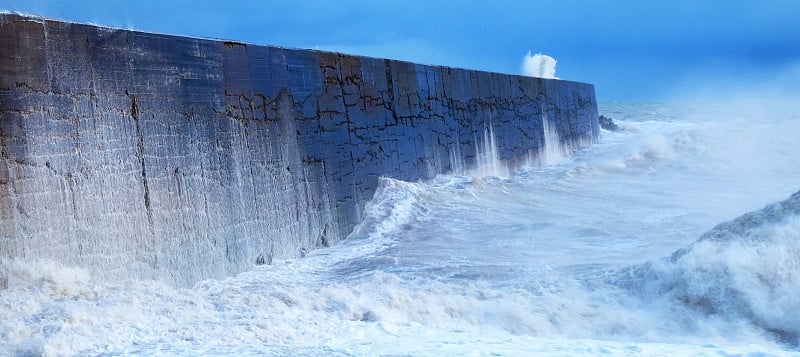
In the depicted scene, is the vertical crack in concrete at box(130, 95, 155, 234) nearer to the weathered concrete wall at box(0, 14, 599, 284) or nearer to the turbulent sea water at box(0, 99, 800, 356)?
the weathered concrete wall at box(0, 14, 599, 284)

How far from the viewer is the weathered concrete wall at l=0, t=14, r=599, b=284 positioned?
420cm

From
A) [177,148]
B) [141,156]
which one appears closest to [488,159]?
[177,148]

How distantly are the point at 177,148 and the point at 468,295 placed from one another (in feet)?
7.03

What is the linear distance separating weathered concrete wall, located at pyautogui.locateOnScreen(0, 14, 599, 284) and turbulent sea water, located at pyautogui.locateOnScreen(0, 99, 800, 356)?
211mm

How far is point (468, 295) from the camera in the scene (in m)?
4.57

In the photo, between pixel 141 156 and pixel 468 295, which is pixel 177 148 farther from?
pixel 468 295

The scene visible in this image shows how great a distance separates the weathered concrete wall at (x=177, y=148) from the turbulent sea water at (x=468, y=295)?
8.3 inches

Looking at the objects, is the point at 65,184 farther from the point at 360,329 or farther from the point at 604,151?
the point at 604,151

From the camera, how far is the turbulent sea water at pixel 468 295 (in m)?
3.30

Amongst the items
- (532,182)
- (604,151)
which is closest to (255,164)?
(532,182)

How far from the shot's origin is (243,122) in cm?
584

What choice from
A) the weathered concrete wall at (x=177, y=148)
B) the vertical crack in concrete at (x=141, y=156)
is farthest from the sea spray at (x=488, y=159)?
the vertical crack in concrete at (x=141, y=156)

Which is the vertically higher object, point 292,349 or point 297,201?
point 297,201

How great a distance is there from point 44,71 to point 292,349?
2.27 meters
